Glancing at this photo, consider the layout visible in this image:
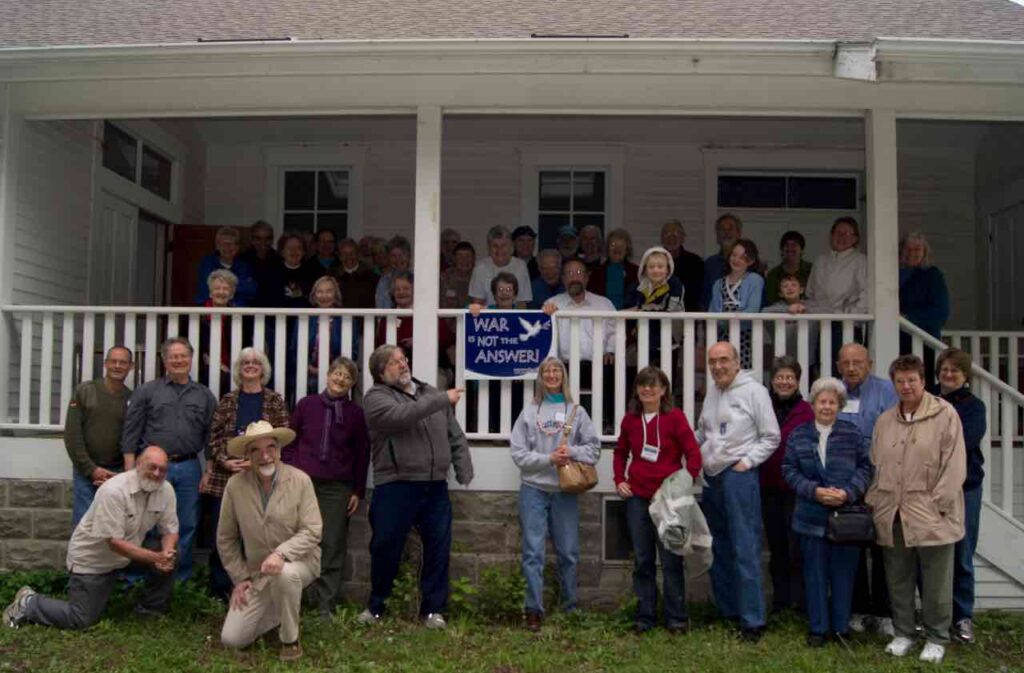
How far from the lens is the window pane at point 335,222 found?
1051 centimetres

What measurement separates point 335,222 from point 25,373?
152 inches

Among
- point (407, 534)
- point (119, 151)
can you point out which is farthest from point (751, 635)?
point (119, 151)

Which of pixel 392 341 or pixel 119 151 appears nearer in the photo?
pixel 392 341

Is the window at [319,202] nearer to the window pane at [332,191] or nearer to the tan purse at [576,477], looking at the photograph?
the window pane at [332,191]

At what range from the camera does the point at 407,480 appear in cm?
646

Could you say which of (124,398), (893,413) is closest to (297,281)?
(124,398)

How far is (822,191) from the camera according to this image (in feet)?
34.0

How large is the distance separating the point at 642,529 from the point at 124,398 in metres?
3.52

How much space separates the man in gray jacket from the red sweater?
1.15m

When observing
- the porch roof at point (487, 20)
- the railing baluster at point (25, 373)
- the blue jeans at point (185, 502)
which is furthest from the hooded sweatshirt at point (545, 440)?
the railing baluster at point (25, 373)

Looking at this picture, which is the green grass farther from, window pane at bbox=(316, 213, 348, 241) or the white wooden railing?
window pane at bbox=(316, 213, 348, 241)

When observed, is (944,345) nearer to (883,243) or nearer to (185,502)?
(883,243)

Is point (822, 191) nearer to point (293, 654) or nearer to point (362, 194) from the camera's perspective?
point (362, 194)

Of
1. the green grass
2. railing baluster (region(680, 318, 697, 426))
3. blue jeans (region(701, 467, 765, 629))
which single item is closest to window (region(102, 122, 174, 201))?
the green grass
